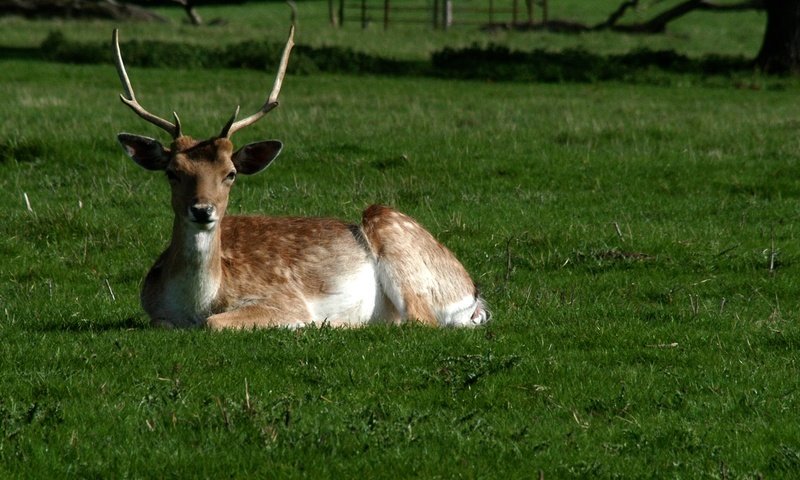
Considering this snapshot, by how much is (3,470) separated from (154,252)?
18.3ft

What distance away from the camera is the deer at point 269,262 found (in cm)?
838

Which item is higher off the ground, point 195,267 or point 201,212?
point 201,212

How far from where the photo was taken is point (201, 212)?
8070 millimetres

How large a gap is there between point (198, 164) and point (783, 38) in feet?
68.6

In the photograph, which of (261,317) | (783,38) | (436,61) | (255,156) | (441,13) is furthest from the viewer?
(441,13)

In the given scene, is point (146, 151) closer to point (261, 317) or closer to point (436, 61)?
point (261, 317)

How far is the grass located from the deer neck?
13.4 inches

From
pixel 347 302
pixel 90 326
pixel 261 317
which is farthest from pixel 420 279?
pixel 90 326

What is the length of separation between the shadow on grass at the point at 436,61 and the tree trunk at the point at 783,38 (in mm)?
538

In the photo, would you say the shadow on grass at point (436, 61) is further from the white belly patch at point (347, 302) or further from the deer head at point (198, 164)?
the deer head at point (198, 164)

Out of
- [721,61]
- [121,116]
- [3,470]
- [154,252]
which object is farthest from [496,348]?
[721,61]

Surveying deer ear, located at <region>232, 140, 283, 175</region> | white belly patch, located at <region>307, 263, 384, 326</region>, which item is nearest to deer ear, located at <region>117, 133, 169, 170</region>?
deer ear, located at <region>232, 140, 283, 175</region>

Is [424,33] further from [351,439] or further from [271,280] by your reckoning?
[351,439]

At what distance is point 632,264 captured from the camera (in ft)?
36.1
